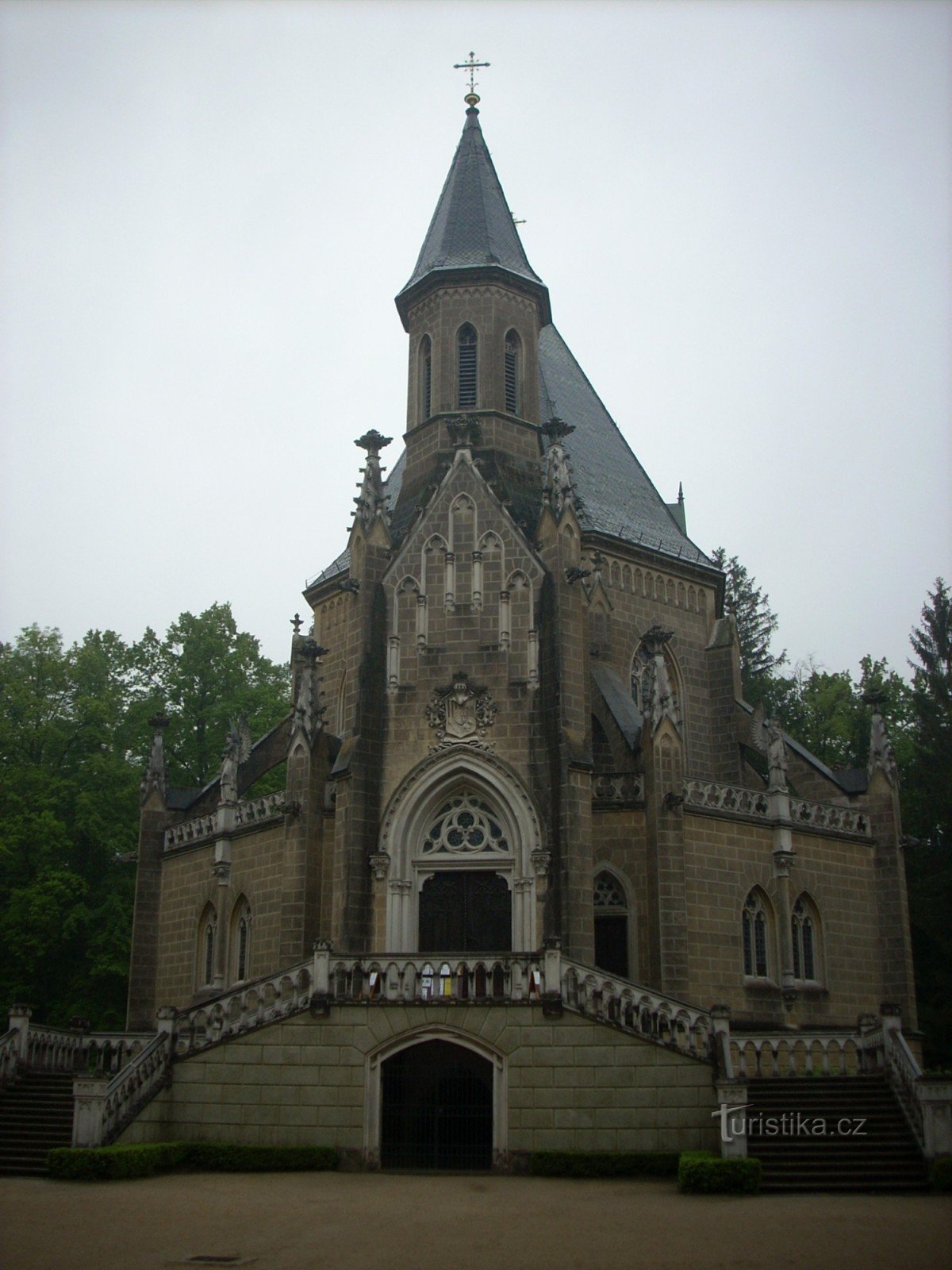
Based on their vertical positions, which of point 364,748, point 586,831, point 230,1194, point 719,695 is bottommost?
point 230,1194

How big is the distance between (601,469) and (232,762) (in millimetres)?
13597

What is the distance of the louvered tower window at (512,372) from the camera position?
3234 cm

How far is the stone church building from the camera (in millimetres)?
21734

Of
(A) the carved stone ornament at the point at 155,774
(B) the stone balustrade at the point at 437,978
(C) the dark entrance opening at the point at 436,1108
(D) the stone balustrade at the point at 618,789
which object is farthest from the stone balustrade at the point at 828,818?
(A) the carved stone ornament at the point at 155,774

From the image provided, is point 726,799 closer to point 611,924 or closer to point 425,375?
point 611,924

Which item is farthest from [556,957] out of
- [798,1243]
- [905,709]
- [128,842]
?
[905,709]

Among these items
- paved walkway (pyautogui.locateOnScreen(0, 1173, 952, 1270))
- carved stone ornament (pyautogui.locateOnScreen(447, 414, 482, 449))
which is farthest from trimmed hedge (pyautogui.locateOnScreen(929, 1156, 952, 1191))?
carved stone ornament (pyautogui.locateOnScreen(447, 414, 482, 449))

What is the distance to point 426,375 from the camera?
33000 mm

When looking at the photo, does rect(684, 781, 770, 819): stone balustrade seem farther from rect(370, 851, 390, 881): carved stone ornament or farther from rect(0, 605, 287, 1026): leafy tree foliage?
rect(0, 605, 287, 1026): leafy tree foliage

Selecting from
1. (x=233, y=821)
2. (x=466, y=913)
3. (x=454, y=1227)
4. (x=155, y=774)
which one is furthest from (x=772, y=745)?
(x=454, y=1227)

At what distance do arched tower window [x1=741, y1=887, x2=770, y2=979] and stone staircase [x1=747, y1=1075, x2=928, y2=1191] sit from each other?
6.64 m

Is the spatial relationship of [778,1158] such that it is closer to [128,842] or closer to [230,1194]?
[230,1194]

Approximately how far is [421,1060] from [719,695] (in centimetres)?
1544

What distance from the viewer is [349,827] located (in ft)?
85.6
